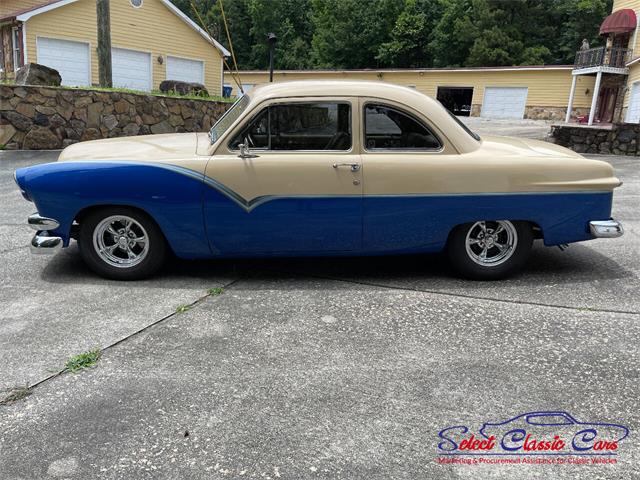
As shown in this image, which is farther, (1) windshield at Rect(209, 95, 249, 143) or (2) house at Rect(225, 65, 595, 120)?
(2) house at Rect(225, 65, 595, 120)

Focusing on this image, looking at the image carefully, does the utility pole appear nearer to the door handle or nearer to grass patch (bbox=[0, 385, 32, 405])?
the door handle

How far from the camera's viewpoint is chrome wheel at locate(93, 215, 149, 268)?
14.7 feet

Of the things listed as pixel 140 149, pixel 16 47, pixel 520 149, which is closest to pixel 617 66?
pixel 16 47

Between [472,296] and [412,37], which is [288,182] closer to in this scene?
[472,296]

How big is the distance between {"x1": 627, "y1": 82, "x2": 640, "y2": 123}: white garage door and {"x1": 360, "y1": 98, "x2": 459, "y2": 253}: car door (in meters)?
23.4

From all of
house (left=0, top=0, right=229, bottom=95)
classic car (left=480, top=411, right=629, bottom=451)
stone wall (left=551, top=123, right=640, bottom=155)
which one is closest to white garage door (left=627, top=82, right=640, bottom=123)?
stone wall (left=551, top=123, right=640, bottom=155)

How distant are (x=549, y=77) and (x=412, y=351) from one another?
32757mm

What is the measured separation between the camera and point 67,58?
2020 centimetres

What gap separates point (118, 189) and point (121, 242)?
0.49m

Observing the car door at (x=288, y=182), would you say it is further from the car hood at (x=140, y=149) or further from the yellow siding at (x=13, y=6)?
the yellow siding at (x=13, y=6)

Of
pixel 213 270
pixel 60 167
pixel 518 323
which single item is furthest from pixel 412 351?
pixel 60 167

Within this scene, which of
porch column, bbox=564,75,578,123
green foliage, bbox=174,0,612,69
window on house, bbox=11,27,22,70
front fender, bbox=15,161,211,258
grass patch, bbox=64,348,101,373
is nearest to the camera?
grass patch, bbox=64,348,101,373

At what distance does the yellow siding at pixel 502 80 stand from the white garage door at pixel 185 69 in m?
7.00

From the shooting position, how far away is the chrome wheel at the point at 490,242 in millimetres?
4633
